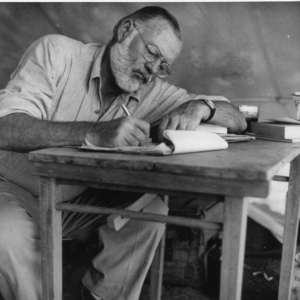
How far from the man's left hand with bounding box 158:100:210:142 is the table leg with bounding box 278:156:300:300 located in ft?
1.62

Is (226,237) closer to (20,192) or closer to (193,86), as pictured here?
(20,192)

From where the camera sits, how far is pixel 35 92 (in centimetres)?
161

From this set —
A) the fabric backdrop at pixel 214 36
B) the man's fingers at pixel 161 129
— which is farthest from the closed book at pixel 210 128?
the fabric backdrop at pixel 214 36

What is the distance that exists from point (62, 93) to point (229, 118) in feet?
2.51

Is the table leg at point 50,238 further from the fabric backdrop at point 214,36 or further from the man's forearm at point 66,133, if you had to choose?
the fabric backdrop at point 214,36

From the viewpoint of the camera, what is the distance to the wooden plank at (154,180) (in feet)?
3.24

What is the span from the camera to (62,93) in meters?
1.81

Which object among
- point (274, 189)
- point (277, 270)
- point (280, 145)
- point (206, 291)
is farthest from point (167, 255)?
point (280, 145)

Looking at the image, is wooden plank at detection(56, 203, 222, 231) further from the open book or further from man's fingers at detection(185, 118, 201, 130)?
man's fingers at detection(185, 118, 201, 130)

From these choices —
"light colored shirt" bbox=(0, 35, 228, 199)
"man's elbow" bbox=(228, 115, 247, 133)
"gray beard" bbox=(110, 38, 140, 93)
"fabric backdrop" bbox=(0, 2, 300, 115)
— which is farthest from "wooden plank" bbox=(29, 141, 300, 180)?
"fabric backdrop" bbox=(0, 2, 300, 115)

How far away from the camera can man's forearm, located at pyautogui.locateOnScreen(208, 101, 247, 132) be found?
70.4 inches

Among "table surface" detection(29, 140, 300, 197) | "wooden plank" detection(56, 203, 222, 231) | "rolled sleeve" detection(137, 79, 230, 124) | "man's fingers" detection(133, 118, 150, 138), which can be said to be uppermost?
"rolled sleeve" detection(137, 79, 230, 124)

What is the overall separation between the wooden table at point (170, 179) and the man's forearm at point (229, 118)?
518mm

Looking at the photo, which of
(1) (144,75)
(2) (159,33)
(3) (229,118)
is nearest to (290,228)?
(3) (229,118)
